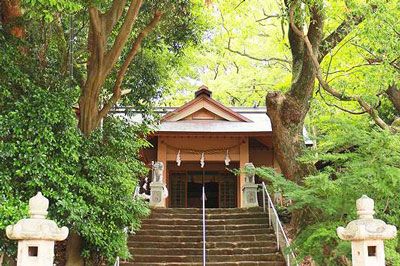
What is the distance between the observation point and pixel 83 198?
734 cm

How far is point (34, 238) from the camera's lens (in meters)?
4.53

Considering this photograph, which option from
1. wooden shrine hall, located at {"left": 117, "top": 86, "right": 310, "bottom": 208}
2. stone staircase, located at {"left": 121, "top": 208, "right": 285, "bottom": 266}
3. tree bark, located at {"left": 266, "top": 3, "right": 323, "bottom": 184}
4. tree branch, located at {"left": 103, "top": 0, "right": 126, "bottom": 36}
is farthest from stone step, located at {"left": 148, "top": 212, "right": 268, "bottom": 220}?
tree branch, located at {"left": 103, "top": 0, "right": 126, "bottom": 36}

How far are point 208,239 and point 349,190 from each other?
5800mm

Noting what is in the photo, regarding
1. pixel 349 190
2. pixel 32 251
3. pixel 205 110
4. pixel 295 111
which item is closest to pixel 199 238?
pixel 295 111

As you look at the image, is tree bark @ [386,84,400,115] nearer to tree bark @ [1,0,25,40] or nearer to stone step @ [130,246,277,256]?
stone step @ [130,246,277,256]

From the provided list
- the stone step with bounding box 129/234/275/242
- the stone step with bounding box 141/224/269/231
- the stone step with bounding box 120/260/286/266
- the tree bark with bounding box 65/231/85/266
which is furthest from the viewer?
the stone step with bounding box 141/224/269/231

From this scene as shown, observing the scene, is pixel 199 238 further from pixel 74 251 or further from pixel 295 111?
pixel 295 111

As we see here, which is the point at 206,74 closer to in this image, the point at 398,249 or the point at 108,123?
the point at 108,123

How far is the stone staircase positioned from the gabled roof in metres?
4.29

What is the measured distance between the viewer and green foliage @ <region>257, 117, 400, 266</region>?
573cm

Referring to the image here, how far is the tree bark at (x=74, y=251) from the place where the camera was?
25.7 feet

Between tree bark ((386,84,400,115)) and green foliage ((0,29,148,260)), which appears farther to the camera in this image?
tree bark ((386,84,400,115))

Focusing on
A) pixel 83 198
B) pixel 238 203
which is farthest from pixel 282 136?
pixel 238 203

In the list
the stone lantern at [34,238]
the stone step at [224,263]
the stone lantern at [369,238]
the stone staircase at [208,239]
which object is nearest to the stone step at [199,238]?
the stone staircase at [208,239]
